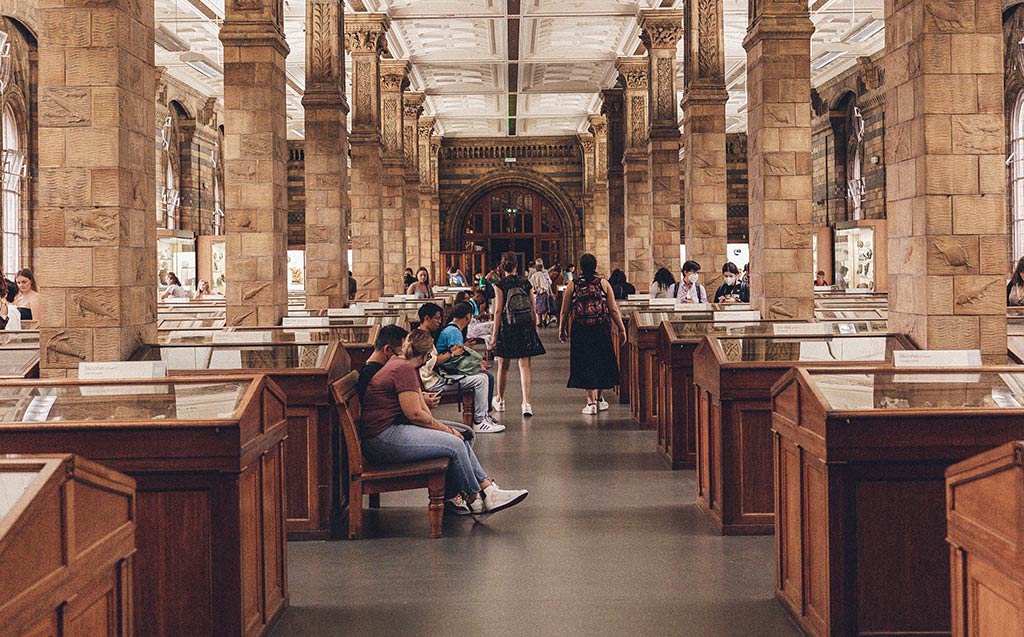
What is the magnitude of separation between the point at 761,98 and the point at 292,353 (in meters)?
6.70

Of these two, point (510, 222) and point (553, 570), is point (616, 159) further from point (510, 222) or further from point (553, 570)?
point (553, 570)

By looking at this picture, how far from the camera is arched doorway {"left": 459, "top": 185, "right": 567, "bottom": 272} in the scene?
40.7 m

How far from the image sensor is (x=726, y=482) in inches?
239

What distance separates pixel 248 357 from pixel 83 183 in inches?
70.8

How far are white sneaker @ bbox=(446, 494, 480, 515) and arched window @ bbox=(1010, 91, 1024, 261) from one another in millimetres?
15218

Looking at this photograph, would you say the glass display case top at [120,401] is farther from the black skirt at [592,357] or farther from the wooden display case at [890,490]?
the black skirt at [592,357]

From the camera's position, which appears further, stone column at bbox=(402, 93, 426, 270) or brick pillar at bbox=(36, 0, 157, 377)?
stone column at bbox=(402, 93, 426, 270)

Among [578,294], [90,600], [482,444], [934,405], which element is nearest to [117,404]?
[90,600]

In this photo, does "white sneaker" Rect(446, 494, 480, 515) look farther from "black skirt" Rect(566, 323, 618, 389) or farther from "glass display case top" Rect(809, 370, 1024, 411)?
"black skirt" Rect(566, 323, 618, 389)

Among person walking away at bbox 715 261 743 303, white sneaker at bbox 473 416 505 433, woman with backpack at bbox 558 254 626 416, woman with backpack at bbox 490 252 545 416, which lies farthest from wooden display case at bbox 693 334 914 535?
person walking away at bbox 715 261 743 303

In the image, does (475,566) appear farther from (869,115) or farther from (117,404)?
(869,115)

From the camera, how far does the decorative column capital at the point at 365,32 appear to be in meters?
19.6

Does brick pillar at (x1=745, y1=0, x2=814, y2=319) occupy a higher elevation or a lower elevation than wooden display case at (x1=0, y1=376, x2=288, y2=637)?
higher

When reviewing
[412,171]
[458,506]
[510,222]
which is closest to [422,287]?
[412,171]
